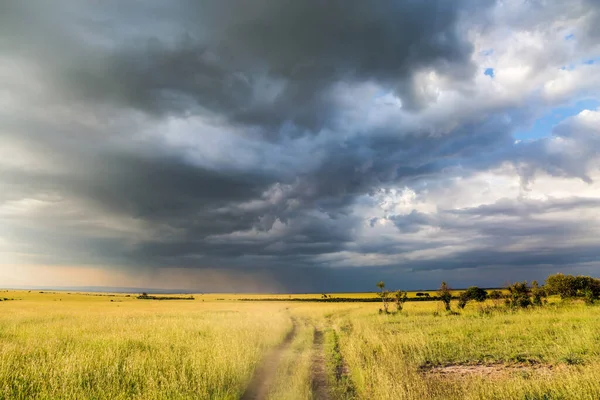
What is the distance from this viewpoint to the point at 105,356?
15.9 meters

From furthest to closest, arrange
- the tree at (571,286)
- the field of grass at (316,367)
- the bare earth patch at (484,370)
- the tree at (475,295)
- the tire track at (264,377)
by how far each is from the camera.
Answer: the tree at (475,295) → the tree at (571,286) → the bare earth patch at (484,370) → the tire track at (264,377) → the field of grass at (316,367)

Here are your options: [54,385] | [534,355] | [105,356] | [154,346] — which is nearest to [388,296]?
[534,355]

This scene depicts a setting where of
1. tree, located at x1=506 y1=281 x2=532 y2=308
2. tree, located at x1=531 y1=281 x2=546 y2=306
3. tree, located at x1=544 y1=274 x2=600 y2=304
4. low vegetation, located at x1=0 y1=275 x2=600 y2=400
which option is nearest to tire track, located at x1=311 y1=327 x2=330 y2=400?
low vegetation, located at x1=0 y1=275 x2=600 y2=400

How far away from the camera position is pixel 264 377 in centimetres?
1500

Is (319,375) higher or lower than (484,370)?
higher

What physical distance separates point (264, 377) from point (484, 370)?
32.2ft

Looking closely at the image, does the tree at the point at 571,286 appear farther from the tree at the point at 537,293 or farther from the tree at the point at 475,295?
the tree at the point at 475,295

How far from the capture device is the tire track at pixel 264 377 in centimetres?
1258

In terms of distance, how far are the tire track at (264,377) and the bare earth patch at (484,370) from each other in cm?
680

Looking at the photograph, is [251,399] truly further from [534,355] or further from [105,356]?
[534,355]

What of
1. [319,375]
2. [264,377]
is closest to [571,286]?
[319,375]

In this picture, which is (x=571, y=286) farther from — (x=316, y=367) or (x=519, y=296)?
(x=316, y=367)

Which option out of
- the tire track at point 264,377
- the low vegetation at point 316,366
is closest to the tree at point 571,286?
the low vegetation at point 316,366

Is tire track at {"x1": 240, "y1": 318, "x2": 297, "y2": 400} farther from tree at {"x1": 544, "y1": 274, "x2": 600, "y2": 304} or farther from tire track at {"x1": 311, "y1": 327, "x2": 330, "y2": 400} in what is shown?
tree at {"x1": 544, "y1": 274, "x2": 600, "y2": 304}
